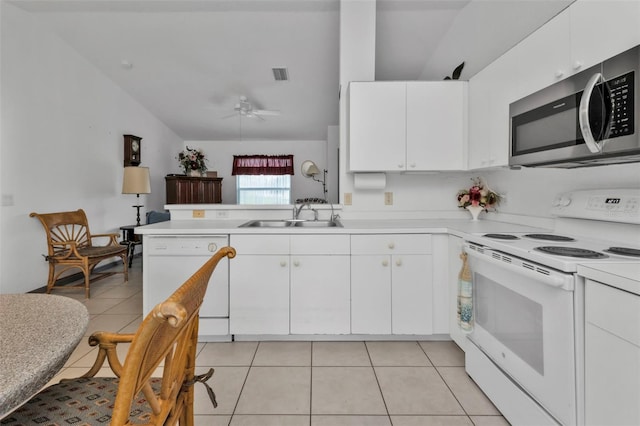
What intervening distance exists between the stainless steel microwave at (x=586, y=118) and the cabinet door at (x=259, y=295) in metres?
1.57

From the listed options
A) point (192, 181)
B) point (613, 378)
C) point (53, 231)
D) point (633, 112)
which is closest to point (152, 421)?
point (613, 378)

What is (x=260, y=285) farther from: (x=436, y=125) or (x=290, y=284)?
(x=436, y=125)

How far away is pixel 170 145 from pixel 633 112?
7270mm

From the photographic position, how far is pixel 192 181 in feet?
19.5

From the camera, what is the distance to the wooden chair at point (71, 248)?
318cm

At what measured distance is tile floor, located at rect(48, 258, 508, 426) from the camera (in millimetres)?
1419

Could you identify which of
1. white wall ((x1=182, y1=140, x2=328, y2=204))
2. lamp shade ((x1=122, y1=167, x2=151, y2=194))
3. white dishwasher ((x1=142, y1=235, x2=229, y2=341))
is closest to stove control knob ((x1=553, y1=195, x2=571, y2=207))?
white dishwasher ((x1=142, y1=235, x2=229, y2=341))

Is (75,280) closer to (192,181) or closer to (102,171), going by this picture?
(102,171)

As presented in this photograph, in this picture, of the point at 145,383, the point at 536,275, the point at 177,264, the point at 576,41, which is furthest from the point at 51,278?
the point at 576,41

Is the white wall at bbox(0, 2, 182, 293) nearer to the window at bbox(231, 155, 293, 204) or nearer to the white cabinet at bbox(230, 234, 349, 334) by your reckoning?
the white cabinet at bbox(230, 234, 349, 334)

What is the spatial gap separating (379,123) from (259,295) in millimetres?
1598

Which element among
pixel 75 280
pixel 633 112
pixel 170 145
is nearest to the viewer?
pixel 633 112

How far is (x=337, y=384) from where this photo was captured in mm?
1658

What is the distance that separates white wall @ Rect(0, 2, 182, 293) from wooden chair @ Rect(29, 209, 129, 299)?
0.15 metres
